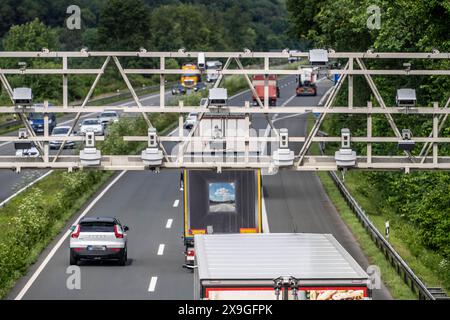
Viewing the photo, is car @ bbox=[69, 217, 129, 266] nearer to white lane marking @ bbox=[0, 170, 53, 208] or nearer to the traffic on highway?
the traffic on highway

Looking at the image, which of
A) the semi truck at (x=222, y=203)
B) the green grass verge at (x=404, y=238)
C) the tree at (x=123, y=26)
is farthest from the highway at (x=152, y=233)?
the tree at (x=123, y=26)

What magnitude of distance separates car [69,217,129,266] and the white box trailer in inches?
680

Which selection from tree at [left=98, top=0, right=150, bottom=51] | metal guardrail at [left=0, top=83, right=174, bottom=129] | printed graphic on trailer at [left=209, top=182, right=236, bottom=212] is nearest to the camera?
printed graphic on trailer at [left=209, top=182, right=236, bottom=212]

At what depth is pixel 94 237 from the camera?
37.9 meters

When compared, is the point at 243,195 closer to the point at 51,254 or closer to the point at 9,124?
the point at 51,254

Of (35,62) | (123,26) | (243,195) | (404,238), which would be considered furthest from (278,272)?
(123,26)

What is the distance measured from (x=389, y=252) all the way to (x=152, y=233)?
11.0 metres

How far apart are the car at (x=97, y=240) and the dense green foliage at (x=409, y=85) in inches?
395

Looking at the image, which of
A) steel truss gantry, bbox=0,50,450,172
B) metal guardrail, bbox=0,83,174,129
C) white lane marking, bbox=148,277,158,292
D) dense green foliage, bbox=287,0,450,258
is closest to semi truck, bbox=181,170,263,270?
white lane marking, bbox=148,277,158,292

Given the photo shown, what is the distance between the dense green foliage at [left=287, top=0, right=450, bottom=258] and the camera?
40.2 m

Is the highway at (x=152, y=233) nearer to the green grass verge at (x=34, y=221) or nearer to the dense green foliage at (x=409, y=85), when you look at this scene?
the green grass verge at (x=34, y=221)

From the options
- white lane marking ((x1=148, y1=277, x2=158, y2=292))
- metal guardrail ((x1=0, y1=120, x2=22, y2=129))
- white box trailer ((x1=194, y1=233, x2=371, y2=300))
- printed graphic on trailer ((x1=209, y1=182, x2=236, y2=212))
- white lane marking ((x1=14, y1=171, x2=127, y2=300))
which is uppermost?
white box trailer ((x1=194, y1=233, x2=371, y2=300))
